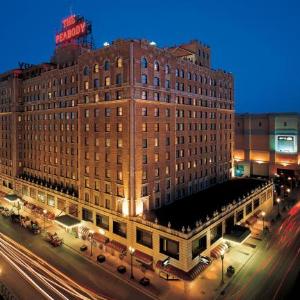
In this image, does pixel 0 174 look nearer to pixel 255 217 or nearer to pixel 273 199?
pixel 255 217

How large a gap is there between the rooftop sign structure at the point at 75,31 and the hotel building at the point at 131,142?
1.25 m

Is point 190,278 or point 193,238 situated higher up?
point 193,238

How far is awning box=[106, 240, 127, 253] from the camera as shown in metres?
46.5

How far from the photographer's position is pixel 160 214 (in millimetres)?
49375

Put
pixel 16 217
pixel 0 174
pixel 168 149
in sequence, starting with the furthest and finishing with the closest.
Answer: pixel 0 174, pixel 16 217, pixel 168 149

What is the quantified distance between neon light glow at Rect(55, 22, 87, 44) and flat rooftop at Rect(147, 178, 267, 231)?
51.4 metres

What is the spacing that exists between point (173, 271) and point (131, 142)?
849 inches

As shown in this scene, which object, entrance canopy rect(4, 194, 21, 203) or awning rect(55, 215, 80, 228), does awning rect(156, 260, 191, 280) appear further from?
entrance canopy rect(4, 194, 21, 203)

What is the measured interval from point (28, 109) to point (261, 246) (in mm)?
70746

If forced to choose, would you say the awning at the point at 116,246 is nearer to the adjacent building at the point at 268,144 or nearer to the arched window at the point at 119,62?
the arched window at the point at 119,62

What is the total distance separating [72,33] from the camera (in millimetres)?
73938

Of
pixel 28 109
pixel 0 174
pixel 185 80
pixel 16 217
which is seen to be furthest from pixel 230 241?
pixel 0 174

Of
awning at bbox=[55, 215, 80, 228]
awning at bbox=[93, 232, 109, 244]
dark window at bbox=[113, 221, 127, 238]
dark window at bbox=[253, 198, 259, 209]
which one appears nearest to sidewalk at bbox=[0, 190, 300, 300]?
awning at bbox=[93, 232, 109, 244]

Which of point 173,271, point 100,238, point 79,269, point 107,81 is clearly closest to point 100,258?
point 79,269
